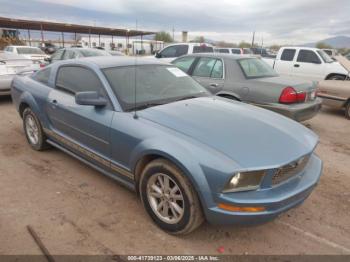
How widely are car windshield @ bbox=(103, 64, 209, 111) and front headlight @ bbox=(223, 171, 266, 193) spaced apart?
1313 millimetres

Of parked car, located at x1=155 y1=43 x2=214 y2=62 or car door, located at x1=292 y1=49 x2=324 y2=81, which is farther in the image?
parked car, located at x1=155 y1=43 x2=214 y2=62

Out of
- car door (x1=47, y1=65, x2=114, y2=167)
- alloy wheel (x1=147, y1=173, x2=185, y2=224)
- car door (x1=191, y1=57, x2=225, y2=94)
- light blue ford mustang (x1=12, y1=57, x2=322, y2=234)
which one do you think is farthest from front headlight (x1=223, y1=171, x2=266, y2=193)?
car door (x1=191, y1=57, x2=225, y2=94)

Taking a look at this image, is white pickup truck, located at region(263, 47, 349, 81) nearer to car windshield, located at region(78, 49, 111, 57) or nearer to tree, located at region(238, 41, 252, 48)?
car windshield, located at region(78, 49, 111, 57)

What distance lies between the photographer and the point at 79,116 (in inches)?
134

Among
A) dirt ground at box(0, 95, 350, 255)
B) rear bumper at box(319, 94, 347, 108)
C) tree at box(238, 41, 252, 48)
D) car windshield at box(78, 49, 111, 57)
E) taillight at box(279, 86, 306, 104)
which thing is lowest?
dirt ground at box(0, 95, 350, 255)

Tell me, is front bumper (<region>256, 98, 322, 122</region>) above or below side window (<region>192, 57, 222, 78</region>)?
below

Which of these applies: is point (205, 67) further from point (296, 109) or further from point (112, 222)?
point (112, 222)

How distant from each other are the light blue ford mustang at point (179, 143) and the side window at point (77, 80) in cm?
1

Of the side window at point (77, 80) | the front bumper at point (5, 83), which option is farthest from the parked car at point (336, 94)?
the front bumper at point (5, 83)

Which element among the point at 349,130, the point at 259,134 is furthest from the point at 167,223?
the point at 349,130

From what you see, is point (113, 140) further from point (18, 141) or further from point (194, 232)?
point (18, 141)

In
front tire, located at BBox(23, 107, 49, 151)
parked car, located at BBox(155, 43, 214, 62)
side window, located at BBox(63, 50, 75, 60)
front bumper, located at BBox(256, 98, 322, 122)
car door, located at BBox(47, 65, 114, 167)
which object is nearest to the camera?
car door, located at BBox(47, 65, 114, 167)

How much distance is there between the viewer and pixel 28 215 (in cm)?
294

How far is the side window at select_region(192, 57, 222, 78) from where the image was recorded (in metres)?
6.13
